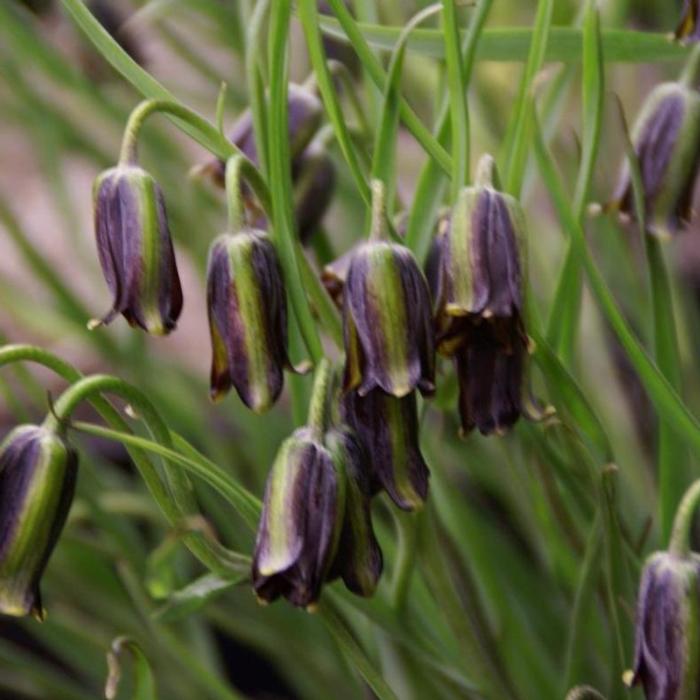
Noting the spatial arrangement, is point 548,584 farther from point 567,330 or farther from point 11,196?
point 11,196

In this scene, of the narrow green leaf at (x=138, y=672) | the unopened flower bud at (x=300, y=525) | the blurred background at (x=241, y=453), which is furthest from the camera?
the blurred background at (x=241, y=453)

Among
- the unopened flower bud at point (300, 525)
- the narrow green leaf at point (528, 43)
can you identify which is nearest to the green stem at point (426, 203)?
the narrow green leaf at point (528, 43)

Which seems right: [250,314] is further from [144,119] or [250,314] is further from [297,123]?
[297,123]

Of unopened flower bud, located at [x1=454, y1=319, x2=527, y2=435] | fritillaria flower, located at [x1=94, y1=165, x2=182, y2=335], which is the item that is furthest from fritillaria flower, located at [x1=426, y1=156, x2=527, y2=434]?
fritillaria flower, located at [x1=94, y1=165, x2=182, y2=335]

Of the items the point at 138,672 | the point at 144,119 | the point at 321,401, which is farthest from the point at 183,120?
the point at 138,672

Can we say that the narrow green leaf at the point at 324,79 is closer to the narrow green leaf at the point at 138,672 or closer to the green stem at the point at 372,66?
the green stem at the point at 372,66

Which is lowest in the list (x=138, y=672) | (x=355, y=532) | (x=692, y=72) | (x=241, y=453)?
(x=241, y=453)
